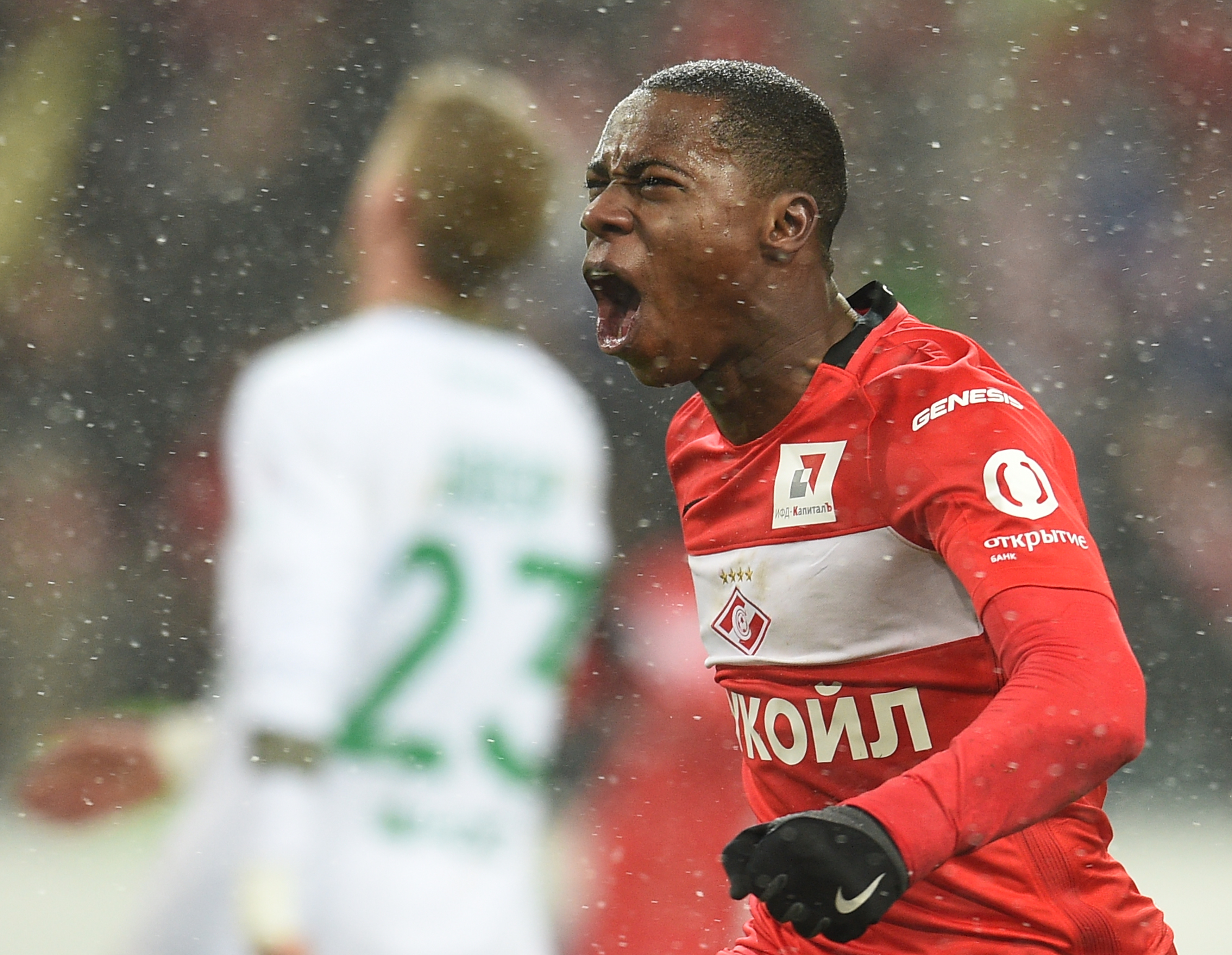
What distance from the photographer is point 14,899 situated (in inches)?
148

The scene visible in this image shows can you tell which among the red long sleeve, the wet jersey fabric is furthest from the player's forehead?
the wet jersey fabric

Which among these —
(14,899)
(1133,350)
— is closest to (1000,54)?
(1133,350)

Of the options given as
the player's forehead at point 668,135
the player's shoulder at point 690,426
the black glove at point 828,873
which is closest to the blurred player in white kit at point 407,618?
the player's shoulder at point 690,426

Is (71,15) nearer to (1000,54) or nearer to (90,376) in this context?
(90,376)

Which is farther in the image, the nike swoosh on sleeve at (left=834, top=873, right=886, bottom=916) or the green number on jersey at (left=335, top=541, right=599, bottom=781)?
the green number on jersey at (left=335, top=541, right=599, bottom=781)

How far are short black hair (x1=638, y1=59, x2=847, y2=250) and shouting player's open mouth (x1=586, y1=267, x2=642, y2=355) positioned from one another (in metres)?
0.14

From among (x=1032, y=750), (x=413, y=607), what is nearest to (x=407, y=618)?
(x=413, y=607)

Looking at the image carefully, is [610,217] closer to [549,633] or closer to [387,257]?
[549,633]

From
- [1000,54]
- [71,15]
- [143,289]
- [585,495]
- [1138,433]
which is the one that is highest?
[71,15]

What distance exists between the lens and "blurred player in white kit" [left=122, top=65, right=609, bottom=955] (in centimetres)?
203

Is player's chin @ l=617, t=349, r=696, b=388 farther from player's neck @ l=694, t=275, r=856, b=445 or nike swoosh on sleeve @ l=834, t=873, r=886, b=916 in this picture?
nike swoosh on sleeve @ l=834, t=873, r=886, b=916

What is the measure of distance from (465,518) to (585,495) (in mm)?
238

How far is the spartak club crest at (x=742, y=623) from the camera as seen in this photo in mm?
1157

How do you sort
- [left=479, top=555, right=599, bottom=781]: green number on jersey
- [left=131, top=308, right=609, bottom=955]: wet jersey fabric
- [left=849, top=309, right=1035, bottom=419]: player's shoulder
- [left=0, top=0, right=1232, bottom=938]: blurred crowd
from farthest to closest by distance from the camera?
[left=0, top=0, right=1232, bottom=938]: blurred crowd
[left=479, top=555, right=599, bottom=781]: green number on jersey
[left=131, top=308, right=609, bottom=955]: wet jersey fabric
[left=849, top=309, right=1035, bottom=419]: player's shoulder
